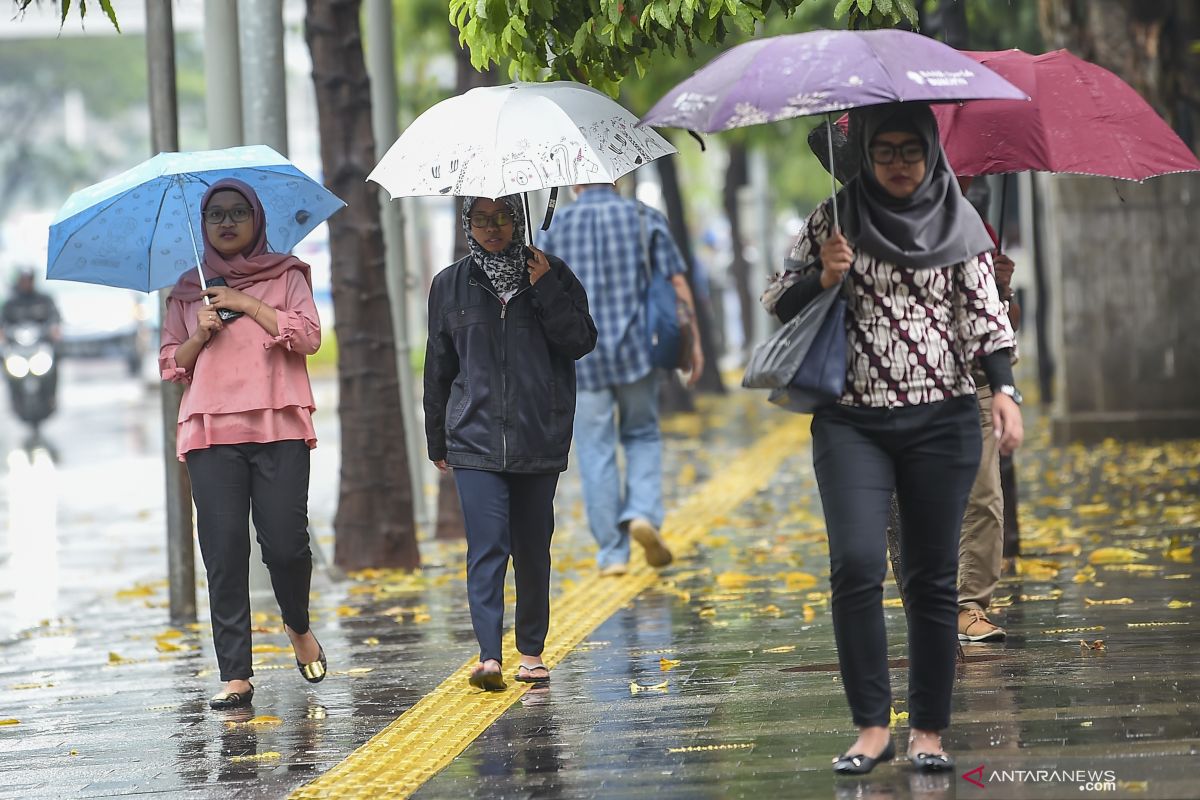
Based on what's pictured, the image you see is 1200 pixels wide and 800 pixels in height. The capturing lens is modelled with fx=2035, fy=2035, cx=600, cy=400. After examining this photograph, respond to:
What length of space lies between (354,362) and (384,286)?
0.45 metres

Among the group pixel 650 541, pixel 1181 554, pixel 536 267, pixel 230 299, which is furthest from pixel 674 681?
pixel 1181 554

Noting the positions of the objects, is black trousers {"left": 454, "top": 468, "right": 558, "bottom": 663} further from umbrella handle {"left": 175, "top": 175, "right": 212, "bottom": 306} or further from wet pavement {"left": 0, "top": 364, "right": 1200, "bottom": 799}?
umbrella handle {"left": 175, "top": 175, "right": 212, "bottom": 306}

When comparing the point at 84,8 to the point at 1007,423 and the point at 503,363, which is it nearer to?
the point at 503,363

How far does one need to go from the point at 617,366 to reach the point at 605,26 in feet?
10.2

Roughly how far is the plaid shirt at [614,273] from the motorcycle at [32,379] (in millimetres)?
16892

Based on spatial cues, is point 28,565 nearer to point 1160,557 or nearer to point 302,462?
point 302,462

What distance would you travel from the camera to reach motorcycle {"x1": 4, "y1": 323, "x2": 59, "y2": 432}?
25.6 m

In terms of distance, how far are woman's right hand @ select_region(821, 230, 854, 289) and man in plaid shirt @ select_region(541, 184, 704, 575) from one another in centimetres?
469

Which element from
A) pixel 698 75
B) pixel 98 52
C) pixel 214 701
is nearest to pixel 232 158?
pixel 214 701

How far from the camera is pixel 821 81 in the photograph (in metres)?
5.06

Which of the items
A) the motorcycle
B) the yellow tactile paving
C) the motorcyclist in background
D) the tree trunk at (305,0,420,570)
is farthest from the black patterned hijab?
the motorcyclist in background

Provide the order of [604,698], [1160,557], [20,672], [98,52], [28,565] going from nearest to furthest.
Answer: [604,698]
[20,672]
[1160,557]
[28,565]
[98,52]

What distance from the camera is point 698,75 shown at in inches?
212

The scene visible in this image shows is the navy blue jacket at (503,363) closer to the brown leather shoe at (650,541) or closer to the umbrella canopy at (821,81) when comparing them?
the umbrella canopy at (821,81)
